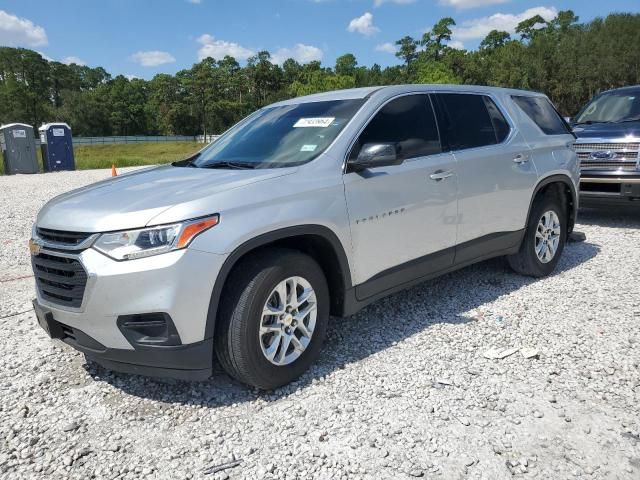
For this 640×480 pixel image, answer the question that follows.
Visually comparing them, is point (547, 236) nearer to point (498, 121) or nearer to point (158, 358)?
point (498, 121)

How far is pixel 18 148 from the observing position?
64.5 feet

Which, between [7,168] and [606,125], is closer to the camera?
[606,125]

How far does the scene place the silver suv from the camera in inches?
106

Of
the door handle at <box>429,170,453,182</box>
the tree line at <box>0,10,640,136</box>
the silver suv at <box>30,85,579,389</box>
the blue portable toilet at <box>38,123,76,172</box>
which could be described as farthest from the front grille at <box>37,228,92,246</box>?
the tree line at <box>0,10,640,136</box>

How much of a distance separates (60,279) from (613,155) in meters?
7.40

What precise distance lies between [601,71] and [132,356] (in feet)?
150

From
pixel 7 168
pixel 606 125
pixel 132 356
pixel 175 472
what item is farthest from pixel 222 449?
pixel 7 168

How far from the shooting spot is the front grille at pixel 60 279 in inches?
110

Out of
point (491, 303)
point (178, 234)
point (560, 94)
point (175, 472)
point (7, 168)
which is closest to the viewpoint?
point (175, 472)

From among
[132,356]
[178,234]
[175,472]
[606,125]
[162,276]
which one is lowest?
[175,472]

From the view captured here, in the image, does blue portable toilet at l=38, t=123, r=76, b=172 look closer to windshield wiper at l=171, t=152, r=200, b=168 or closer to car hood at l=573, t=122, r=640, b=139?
windshield wiper at l=171, t=152, r=200, b=168

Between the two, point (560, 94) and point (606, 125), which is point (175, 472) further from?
point (560, 94)

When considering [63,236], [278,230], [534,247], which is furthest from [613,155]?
[63,236]

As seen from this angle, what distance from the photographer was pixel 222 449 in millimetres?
2639
